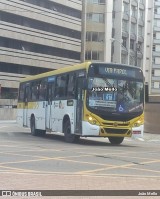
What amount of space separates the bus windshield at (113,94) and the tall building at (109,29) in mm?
64786

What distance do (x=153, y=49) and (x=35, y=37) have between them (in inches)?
1713

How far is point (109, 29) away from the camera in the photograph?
288 feet

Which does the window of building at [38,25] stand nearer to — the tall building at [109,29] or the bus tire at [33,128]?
the tall building at [109,29]

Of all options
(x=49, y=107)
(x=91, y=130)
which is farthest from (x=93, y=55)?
(x=91, y=130)

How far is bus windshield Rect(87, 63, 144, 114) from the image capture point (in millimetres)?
19516

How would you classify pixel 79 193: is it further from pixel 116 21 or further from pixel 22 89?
pixel 116 21

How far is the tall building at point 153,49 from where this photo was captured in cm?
11214

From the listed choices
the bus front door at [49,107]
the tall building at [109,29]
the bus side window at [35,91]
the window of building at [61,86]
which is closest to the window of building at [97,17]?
the tall building at [109,29]

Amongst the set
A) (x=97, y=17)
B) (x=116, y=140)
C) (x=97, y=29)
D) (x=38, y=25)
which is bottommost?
(x=116, y=140)

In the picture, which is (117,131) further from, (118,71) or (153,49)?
(153,49)

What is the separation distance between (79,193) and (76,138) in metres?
13.4

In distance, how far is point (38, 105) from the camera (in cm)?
2553

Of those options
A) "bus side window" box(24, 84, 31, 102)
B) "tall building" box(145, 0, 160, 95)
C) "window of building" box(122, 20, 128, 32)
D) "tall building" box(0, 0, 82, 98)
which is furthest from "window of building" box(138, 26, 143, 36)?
"bus side window" box(24, 84, 31, 102)

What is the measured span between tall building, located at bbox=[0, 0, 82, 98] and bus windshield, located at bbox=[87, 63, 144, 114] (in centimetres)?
4825
